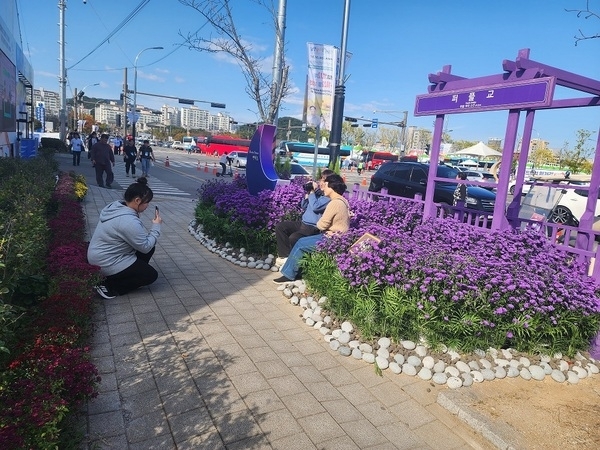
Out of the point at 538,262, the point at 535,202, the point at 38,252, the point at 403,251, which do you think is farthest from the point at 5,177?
the point at 535,202

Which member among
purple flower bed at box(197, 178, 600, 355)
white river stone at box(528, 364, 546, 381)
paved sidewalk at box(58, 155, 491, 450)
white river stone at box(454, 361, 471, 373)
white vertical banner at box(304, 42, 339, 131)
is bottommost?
paved sidewalk at box(58, 155, 491, 450)

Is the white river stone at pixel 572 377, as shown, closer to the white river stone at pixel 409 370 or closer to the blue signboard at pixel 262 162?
the white river stone at pixel 409 370

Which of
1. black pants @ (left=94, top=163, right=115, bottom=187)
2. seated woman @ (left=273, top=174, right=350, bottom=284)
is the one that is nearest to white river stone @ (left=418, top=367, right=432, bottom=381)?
seated woman @ (left=273, top=174, right=350, bottom=284)

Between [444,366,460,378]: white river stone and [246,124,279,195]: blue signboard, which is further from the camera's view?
[246,124,279,195]: blue signboard

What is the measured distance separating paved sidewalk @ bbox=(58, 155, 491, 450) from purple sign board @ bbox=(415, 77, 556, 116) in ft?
10.9

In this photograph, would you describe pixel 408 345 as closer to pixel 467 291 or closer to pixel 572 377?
pixel 467 291

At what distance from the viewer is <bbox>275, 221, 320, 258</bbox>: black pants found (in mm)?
5367

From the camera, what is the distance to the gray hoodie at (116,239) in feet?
13.5

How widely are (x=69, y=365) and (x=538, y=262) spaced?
4.00 metres

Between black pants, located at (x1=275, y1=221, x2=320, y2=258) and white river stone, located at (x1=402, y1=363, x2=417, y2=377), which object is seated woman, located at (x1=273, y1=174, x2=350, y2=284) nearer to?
black pants, located at (x1=275, y1=221, x2=320, y2=258)

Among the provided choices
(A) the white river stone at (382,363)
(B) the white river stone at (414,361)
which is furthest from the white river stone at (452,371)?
(A) the white river stone at (382,363)

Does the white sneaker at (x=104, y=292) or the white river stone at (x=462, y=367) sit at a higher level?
the white sneaker at (x=104, y=292)

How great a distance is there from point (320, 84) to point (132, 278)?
7.61 meters

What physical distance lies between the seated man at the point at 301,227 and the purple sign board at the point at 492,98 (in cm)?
201
